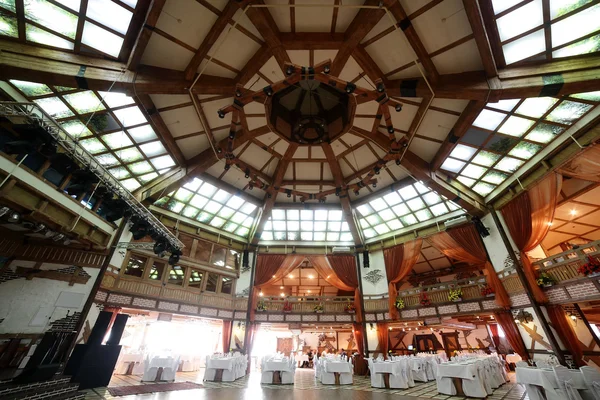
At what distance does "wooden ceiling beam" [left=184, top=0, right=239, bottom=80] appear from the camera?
6.41 meters

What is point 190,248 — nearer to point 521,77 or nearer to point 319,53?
point 319,53

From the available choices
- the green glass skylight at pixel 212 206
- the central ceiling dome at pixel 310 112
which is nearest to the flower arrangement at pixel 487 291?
the central ceiling dome at pixel 310 112


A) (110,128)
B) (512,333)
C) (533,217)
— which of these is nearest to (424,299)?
(512,333)

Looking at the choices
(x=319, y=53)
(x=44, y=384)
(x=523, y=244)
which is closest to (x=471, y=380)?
(x=523, y=244)

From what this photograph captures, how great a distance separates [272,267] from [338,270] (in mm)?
3971

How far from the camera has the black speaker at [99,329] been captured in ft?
26.5

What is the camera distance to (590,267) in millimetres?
7680

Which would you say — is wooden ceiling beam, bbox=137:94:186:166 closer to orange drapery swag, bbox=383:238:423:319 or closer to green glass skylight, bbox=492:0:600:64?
green glass skylight, bbox=492:0:600:64

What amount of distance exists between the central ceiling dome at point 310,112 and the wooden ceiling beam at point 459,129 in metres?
3.82

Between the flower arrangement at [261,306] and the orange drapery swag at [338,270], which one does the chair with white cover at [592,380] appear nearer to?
the orange drapery swag at [338,270]

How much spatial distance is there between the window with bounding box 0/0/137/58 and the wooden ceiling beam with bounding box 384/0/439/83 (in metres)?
6.28

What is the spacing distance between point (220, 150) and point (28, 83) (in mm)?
5170

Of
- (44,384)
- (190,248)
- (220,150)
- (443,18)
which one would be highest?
(443,18)

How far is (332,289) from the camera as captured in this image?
64.4ft
